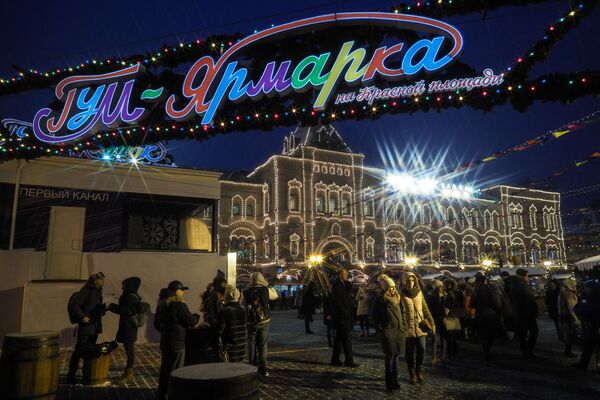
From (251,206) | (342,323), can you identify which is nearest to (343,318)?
(342,323)

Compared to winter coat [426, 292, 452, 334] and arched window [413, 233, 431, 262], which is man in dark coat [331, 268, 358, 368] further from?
arched window [413, 233, 431, 262]

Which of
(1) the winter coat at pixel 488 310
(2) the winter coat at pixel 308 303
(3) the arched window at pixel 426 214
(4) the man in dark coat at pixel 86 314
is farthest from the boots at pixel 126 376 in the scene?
(3) the arched window at pixel 426 214

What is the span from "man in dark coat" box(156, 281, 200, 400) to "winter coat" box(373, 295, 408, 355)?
2.65 metres

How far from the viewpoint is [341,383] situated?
6.43 m

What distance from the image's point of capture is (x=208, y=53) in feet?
34.4

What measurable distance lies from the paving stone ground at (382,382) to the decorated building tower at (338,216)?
82.6 ft

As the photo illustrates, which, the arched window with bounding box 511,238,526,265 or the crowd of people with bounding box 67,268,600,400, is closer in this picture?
the crowd of people with bounding box 67,268,600,400

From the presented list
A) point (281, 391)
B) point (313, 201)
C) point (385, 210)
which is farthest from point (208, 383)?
point (385, 210)

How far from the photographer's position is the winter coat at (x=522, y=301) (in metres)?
8.64

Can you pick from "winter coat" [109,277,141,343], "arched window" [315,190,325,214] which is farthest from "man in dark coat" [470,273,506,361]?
"arched window" [315,190,325,214]

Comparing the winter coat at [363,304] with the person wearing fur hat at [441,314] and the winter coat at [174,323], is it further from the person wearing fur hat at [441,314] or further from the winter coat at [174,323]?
the winter coat at [174,323]

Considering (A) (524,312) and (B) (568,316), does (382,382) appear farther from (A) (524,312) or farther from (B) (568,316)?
(B) (568,316)

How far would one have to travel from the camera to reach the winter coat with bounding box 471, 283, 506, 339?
815cm

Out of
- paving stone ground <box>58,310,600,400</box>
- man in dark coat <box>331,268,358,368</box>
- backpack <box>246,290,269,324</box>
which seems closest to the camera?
paving stone ground <box>58,310,600,400</box>
